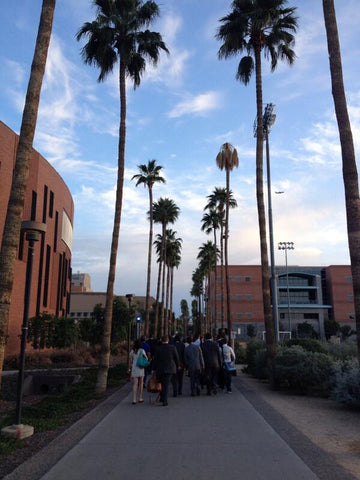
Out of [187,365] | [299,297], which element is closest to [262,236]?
[187,365]

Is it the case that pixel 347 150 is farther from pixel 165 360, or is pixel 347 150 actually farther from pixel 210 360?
pixel 210 360

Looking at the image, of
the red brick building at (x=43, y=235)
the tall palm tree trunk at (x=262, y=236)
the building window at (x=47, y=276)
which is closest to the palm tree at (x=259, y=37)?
the tall palm tree trunk at (x=262, y=236)

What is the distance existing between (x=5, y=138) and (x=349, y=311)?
268ft

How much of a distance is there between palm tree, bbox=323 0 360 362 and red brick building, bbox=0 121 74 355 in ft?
84.0

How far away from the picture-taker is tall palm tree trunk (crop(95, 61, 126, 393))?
571 inches

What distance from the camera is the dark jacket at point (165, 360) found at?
11.1 meters

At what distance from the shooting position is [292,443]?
6.95 metres

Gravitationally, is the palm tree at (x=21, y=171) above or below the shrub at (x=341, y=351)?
above

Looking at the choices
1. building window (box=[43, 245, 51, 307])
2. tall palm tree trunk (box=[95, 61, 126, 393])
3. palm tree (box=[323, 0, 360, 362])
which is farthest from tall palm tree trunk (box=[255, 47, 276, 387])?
building window (box=[43, 245, 51, 307])

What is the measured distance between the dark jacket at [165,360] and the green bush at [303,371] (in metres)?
3.93

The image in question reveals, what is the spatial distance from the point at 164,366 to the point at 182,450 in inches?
185

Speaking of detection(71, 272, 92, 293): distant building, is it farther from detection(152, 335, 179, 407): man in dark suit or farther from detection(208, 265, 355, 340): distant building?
detection(152, 335, 179, 407): man in dark suit

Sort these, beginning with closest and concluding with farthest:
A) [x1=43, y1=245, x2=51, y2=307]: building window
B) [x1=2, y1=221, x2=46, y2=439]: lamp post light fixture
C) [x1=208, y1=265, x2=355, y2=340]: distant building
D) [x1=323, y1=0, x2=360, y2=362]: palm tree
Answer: [x1=2, y1=221, x2=46, y2=439]: lamp post light fixture < [x1=323, y1=0, x2=360, y2=362]: palm tree < [x1=43, y1=245, x2=51, y2=307]: building window < [x1=208, y1=265, x2=355, y2=340]: distant building

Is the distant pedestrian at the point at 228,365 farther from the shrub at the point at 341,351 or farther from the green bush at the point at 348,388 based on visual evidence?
the shrub at the point at 341,351
